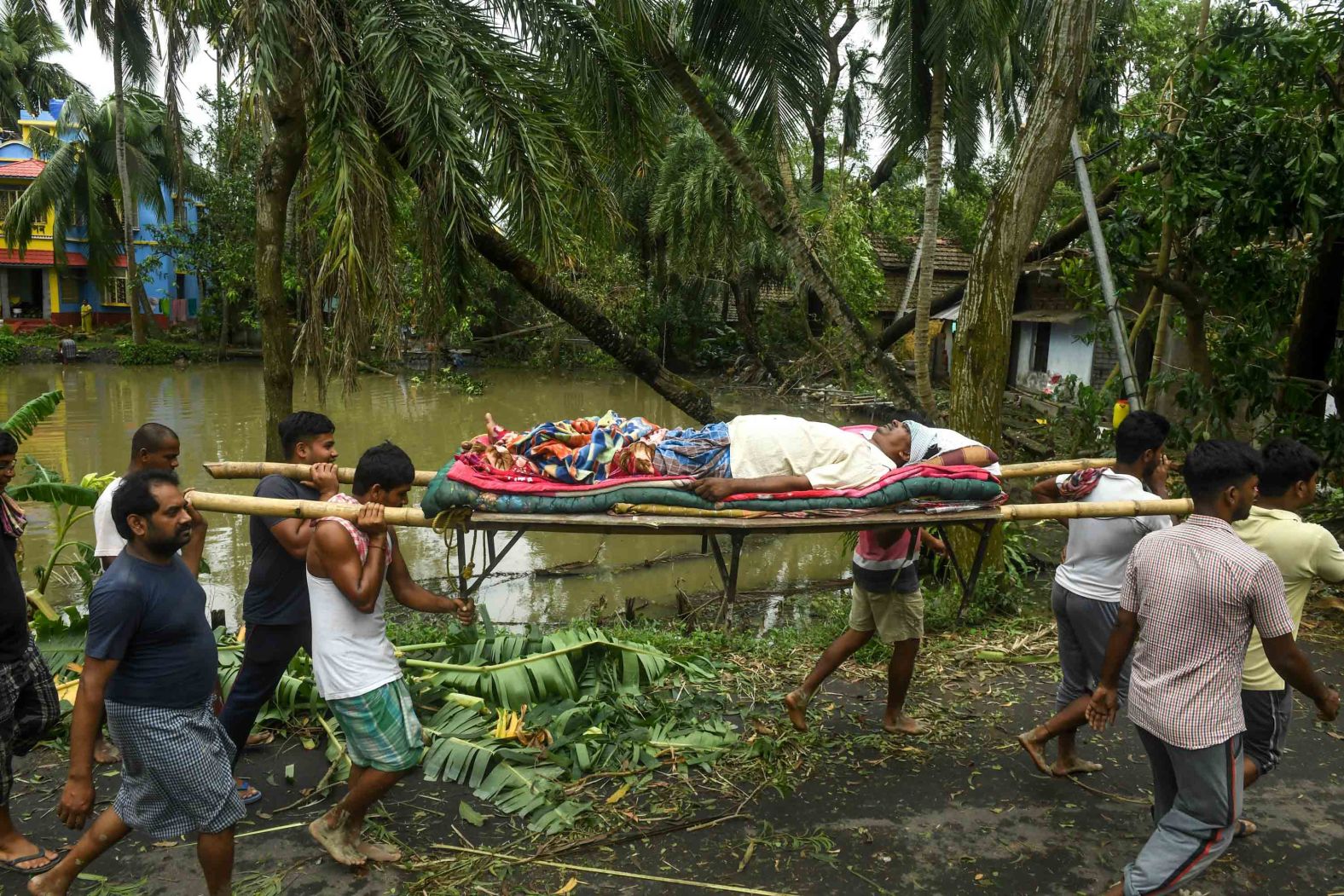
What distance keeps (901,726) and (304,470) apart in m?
2.97

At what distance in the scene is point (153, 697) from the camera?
291 cm

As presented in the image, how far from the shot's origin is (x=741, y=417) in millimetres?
4828

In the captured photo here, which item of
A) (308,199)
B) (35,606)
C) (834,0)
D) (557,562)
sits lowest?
Answer: (557,562)

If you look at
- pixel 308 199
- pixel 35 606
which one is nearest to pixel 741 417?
pixel 35 606

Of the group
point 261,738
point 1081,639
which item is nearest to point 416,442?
point 261,738

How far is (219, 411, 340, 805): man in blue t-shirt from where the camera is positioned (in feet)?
12.5

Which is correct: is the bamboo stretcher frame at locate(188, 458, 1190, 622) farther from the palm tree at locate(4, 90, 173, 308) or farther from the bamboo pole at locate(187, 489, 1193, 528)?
the palm tree at locate(4, 90, 173, 308)

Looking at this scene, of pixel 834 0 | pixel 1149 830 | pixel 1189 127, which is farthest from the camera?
pixel 834 0

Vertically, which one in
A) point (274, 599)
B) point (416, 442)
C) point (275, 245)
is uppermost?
point (275, 245)

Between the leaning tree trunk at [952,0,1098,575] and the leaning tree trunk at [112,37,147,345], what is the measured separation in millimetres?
23356

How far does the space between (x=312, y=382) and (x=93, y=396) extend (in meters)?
4.38

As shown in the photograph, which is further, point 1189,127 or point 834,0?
point 834,0

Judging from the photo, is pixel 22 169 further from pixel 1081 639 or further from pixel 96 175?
pixel 1081 639

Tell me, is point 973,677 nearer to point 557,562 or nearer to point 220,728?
point 220,728
